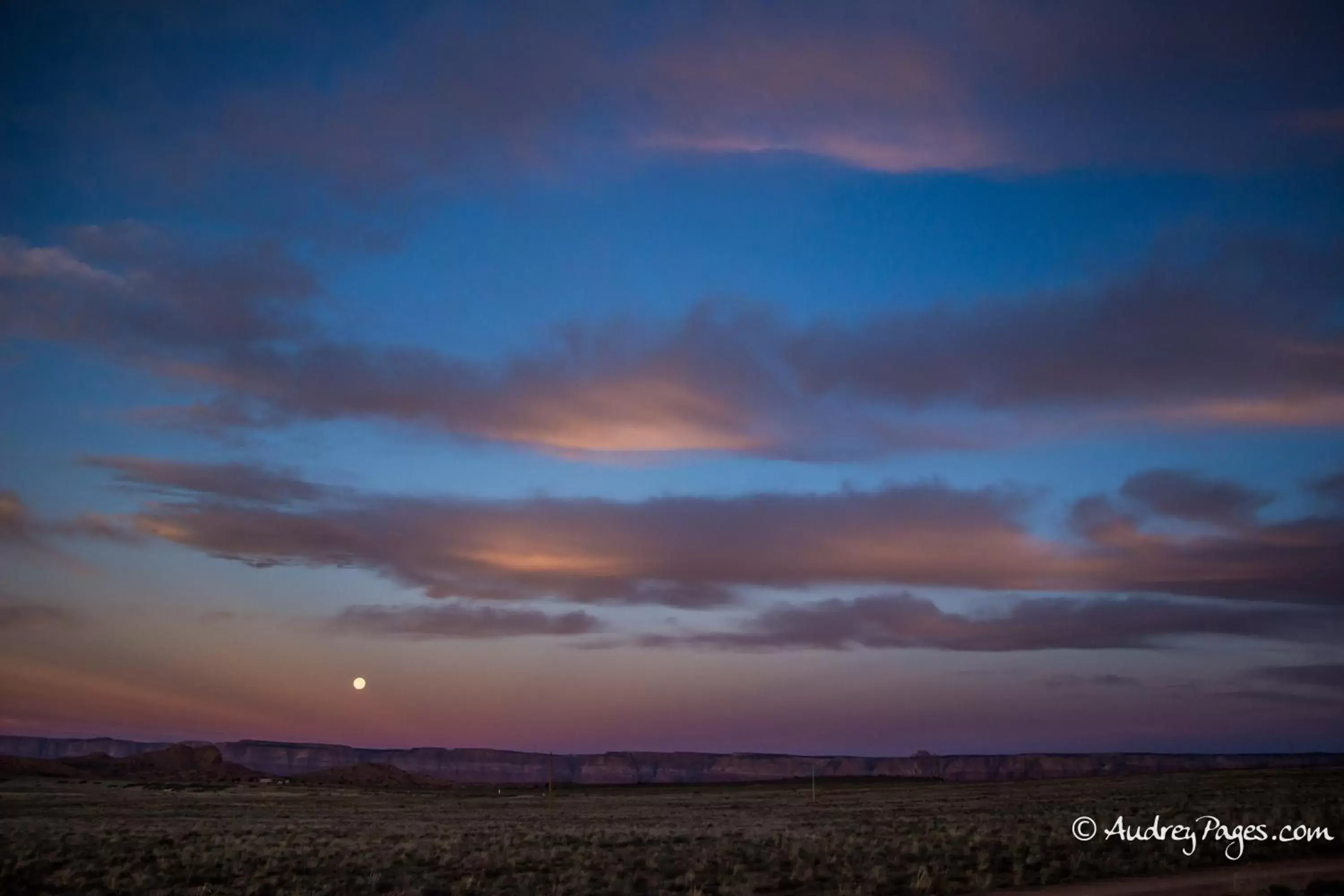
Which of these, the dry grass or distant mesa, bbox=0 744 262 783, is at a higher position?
the dry grass

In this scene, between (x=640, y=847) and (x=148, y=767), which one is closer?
(x=640, y=847)

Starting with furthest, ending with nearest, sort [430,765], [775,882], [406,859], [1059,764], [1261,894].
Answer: [430,765]
[1059,764]
[406,859]
[775,882]
[1261,894]

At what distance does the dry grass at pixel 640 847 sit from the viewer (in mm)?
22781

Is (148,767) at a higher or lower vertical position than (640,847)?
lower

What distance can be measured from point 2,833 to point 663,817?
26.8m

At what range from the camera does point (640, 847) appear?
1192 inches

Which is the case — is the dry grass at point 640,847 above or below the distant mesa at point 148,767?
above

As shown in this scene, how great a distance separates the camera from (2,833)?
122ft

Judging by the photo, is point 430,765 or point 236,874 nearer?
point 236,874

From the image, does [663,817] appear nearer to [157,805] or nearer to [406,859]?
[406,859]

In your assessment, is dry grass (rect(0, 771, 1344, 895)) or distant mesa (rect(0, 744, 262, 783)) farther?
distant mesa (rect(0, 744, 262, 783))

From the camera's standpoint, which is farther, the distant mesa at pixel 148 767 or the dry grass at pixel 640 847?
A: the distant mesa at pixel 148 767

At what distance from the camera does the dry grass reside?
22.8m

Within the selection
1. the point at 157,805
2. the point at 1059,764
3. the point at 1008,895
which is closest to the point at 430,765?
the point at 1059,764
